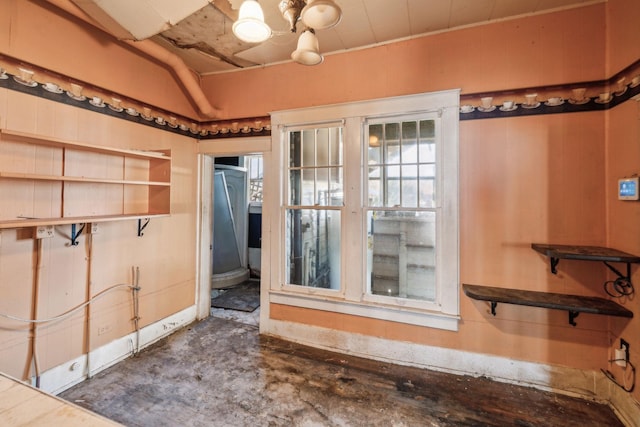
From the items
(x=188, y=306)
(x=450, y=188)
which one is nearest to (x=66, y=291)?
(x=188, y=306)

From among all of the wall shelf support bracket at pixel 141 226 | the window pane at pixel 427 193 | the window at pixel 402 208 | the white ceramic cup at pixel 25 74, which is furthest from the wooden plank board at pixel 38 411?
the window pane at pixel 427 193

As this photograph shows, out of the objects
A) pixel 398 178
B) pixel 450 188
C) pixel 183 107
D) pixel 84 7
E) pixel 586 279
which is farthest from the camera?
pixel 183 107

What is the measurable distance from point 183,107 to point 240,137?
27.5 inches

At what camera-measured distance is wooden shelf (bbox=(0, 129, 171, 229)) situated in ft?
5.80

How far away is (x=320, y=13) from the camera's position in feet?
4.41

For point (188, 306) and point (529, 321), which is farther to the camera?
point (188, 306)

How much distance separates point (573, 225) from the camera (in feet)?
6.80

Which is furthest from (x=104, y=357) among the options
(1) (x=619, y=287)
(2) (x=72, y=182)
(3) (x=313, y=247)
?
(1) (x=619, y=287)

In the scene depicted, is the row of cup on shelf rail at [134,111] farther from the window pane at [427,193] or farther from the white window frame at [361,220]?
the window pane at [427,193]

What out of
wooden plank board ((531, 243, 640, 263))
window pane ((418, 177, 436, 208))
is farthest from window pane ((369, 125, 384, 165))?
wooden plank board ((531, 243, 640, 263))

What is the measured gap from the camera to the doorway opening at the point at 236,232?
4.36 meters

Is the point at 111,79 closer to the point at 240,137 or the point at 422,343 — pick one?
the point at 240,137

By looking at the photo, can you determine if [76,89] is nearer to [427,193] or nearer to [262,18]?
[262,18]

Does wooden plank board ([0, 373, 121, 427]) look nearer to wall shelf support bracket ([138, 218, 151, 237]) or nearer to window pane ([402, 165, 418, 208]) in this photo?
wall shelf support bracket ([138, 218, 151, 237])
